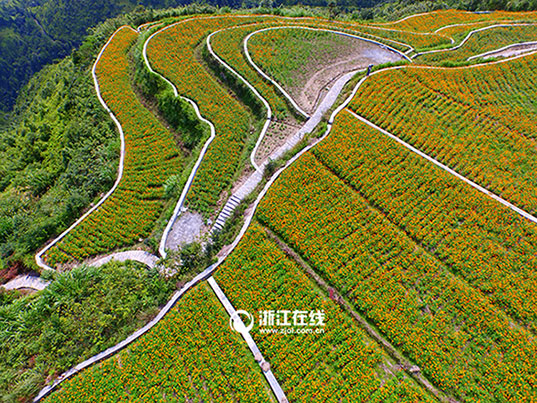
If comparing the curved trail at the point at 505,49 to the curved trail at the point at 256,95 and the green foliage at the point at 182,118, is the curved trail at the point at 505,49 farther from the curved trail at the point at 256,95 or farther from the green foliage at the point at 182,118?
the green foliage at the point at 182,118

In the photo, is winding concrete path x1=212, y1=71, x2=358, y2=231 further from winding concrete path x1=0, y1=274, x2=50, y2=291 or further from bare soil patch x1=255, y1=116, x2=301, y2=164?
winding concrete path x1=0, y1=274, x2=50, y2=291

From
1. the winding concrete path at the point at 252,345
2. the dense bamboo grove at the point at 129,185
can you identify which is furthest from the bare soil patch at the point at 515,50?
the winding concrete path at the point at 252,345

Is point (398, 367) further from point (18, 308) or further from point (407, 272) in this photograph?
point (18, 308)

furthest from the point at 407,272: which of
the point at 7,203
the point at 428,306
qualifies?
the point at 7,203

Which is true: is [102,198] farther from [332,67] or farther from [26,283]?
[332,67]

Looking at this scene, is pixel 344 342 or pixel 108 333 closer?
pixel 344 342

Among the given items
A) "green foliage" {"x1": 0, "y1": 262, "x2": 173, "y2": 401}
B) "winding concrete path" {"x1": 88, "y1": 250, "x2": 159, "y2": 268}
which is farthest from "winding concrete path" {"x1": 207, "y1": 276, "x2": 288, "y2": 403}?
"winding concrete path" {"x1": 88, "y1": 250, "x2": 159, "y2": 268}

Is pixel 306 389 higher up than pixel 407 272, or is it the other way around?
pixel 407 272
